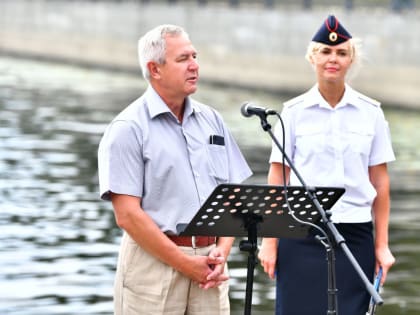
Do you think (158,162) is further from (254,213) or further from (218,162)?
(254,213)

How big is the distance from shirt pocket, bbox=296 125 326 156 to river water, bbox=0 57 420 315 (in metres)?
3.06

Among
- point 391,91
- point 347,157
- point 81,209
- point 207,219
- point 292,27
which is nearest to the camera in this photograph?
point 207,219

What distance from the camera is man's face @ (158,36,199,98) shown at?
5645 mm

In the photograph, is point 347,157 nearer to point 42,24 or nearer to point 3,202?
point 3,202

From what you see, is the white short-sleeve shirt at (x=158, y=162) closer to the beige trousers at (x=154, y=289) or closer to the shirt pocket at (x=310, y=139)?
the beige trousers at (x=154, y=289)

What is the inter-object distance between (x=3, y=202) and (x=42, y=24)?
37259 mm

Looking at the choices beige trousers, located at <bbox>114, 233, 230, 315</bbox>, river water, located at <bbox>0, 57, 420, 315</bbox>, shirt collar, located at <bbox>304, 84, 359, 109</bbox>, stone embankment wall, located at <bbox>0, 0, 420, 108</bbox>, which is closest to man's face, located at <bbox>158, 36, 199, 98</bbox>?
beige trousers, located at <bbox>114, 233, 230, 315</bbox>

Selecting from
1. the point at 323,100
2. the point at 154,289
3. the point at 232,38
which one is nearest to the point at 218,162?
the point at 154,289

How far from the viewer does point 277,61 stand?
3769 centimetres

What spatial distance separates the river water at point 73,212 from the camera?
9.91 m

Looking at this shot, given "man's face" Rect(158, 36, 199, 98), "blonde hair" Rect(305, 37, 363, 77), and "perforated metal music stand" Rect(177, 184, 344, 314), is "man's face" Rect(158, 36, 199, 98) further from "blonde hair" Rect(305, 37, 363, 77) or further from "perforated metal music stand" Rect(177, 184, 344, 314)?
"blonde hair" Rect(305, 37, 363, 77)

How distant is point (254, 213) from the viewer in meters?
5.48

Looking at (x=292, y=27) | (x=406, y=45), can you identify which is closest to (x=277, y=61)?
(x=292, y=27)

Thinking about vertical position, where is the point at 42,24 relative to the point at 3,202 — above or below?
below
